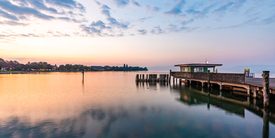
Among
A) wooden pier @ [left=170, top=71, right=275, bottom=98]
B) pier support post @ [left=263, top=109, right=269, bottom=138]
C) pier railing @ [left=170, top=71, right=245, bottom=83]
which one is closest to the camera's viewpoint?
pier support post @ [left=263, top=109, right=269, bottom=138]

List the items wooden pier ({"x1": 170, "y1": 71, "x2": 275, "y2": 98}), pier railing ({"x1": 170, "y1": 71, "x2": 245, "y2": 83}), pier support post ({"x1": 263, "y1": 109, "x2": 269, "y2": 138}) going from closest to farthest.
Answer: pier support post ({"x1": 263, "y1": 109, "x2": 269, "y2": 138})
wooden pier ({"x1": 170, "y1": 71, "x2": 275, "y2": 98})
pier railing ({"x1": 170, "y1": 71, "x2": 245, "y2": 83})

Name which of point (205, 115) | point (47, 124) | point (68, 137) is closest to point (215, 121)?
point (205, 115)

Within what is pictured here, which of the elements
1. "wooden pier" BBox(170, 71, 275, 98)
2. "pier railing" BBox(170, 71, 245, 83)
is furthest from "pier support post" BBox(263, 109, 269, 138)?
"pier railing" BBox(170, 71, 245, 83)

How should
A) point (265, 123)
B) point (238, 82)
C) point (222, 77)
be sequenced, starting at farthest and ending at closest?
point (222, 77)
point (238, 82)
point (265, 123)

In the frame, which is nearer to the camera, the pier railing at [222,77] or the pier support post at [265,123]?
the pier support post at [265,123]

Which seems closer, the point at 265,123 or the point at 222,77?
the point at 265,123

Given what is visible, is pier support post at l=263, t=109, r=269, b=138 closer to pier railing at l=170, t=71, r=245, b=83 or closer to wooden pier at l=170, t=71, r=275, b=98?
wooden pier at l=170, t=71, r=275, b=98

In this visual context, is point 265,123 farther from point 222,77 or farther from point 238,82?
point 222,77

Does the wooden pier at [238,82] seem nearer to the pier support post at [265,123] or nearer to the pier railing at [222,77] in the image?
the pier railing at [222,77]

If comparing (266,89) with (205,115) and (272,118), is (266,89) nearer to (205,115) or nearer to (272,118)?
(272,118)

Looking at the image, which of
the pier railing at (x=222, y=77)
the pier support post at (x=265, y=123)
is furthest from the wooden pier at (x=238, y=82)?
the pier support post at (x=265, y=123)

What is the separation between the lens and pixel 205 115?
1412 cm

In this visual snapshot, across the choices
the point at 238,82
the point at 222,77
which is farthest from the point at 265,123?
the point at 222,77

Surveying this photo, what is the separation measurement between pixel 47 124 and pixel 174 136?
9.36 metres
